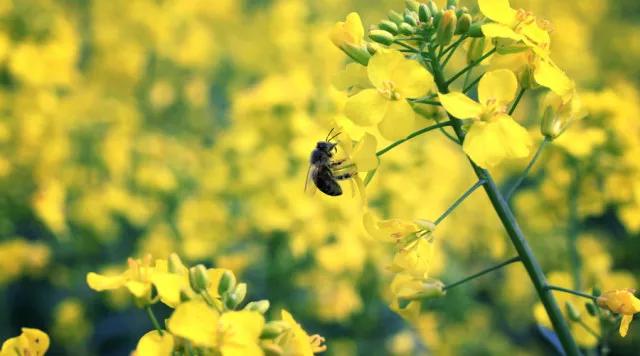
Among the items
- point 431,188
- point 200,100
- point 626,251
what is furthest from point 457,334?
point 200,100

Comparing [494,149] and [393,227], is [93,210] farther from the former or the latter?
[494,149]

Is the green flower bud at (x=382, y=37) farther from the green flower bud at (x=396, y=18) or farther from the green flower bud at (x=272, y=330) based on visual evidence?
the green flower bud at (x=272, y=330)

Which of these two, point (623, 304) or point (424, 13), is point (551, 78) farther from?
point (623, 304)

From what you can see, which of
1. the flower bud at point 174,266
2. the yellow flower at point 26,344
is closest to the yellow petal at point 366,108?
the flower bud at point 174,266

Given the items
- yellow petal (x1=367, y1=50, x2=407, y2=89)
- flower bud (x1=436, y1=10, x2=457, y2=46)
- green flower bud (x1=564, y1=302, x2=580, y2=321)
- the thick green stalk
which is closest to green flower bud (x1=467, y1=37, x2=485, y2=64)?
the thick green stalk

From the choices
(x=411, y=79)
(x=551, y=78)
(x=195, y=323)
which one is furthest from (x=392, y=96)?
(x=195, y=323)

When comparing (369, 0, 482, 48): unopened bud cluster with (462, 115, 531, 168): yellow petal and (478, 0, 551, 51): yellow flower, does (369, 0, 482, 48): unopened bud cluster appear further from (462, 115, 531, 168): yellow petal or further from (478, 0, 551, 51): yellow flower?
(462, 115, 531, 168): yellow petal
